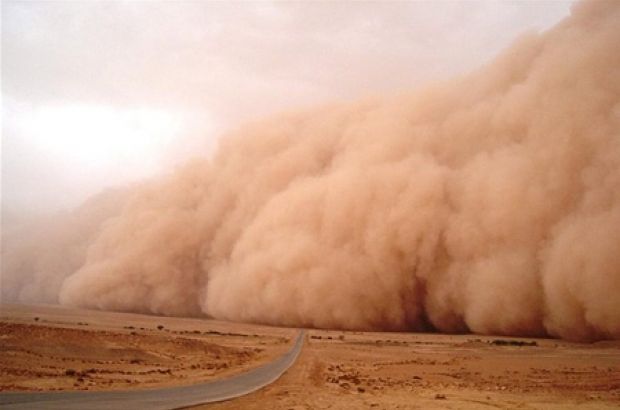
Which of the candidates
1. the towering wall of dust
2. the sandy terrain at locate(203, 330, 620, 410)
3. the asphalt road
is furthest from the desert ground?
the towering wall of dust

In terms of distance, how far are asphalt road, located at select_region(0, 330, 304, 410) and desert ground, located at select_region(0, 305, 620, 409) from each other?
1.39 ft

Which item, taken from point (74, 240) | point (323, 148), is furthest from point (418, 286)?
point (74, 240)

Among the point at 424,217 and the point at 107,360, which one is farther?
the point at 424,217

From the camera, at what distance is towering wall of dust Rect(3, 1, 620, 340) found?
946 inches

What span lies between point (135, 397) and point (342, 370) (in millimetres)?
6504

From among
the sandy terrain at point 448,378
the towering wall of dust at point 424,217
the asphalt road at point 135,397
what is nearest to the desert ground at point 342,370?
the sandy terrain at point 448,378

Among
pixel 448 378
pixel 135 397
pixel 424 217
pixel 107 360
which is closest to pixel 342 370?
pixel 448 378

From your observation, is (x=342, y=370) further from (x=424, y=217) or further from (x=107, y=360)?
(x=424, y=217)

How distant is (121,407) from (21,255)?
221 feet

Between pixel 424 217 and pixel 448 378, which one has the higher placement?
pixel 424 217

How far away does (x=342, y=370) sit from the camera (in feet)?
43.4

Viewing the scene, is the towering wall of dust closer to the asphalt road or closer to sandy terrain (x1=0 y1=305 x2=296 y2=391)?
sandy terrain (x1=0 y1=305 x2=296 y2=391)

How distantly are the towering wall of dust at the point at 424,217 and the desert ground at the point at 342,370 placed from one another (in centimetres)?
500

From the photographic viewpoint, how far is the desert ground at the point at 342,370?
8836 millimetres
